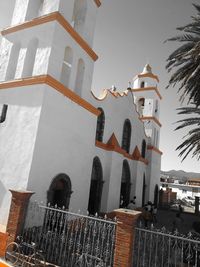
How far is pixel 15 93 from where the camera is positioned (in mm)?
10273

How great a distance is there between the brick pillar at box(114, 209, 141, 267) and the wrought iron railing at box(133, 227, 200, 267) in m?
0.22

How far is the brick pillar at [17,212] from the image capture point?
8094 millimetres

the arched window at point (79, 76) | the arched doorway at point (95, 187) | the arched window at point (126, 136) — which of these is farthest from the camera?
the arched window at point (126, 136)

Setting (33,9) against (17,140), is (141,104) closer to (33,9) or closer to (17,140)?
(33,9)

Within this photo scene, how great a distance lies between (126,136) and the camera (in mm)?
19531

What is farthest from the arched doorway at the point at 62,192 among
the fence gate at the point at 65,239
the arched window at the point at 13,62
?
the arched window at the point at 13,62

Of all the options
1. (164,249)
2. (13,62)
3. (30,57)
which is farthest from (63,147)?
(164,249)

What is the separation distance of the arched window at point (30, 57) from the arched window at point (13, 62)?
2.27 feet

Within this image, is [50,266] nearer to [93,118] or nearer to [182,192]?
[93,118]

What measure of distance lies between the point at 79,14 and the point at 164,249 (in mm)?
11879

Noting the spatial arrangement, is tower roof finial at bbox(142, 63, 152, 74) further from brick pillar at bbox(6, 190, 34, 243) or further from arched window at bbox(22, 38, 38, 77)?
brick pillar at bbox(6, 190, 34, 243)

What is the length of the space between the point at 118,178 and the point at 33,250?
8.96m

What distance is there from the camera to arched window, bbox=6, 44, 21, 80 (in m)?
11.1

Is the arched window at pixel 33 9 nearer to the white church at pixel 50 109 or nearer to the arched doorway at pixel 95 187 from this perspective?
the white church at pixel 50 109
